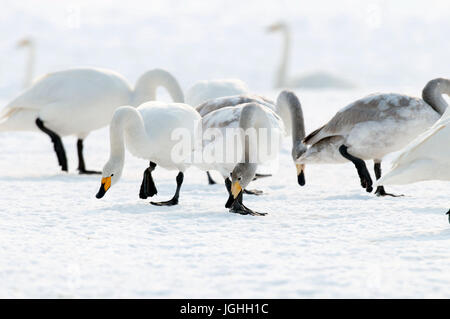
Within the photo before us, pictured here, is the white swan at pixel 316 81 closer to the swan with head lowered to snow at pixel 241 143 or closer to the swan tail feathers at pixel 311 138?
the swan tail feathers at pixel 311 138

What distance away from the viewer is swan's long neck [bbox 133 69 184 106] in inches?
316

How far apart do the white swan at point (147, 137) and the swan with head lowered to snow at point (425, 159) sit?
1.69m

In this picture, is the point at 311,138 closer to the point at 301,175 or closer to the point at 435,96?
the point at 301,175

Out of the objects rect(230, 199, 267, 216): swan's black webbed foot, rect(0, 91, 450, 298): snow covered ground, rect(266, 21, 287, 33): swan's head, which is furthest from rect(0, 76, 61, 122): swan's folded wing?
rect(266, 21, 287, 33): swan's head

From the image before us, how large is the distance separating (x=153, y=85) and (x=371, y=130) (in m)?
2.91

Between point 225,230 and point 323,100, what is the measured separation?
10080mm

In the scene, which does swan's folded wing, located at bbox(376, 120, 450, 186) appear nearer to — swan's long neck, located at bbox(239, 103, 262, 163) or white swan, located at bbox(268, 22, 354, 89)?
swan's long neck, located at bbox(239, 103, 262, 163)

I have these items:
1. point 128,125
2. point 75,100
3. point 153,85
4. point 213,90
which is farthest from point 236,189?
point 153,85

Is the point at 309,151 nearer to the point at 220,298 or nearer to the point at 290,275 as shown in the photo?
the point at 290,275

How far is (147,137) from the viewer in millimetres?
5559

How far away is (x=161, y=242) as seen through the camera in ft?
13.5

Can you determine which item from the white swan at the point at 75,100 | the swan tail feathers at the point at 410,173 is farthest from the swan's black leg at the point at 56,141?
the swan tail feathers at the point at 410,173

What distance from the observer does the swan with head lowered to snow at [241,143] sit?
16.6 ft
